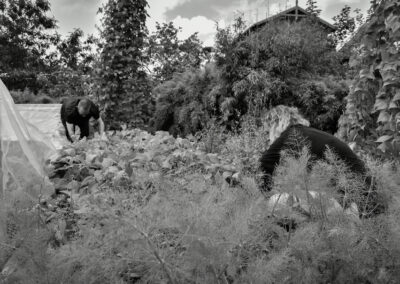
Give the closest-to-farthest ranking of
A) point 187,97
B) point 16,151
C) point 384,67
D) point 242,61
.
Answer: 1. point 16,151
2. point 384,67
3. point 242,61
4. point 187,97

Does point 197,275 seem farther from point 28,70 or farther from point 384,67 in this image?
point 28,70

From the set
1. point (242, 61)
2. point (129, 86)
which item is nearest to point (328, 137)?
point (242, 61)

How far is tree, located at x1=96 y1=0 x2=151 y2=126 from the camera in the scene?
9977 mm

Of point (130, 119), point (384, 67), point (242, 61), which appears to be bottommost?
point (130, 119)

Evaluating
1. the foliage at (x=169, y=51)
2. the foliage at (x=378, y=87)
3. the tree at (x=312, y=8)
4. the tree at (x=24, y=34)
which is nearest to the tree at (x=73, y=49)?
the tree at (x=24, y=34)

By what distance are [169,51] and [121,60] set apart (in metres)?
8.25

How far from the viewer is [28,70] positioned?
880 inches

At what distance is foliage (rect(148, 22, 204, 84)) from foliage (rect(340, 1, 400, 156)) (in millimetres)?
12895

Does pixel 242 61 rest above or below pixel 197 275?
above

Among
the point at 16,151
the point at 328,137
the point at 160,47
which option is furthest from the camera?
the point at 160,47

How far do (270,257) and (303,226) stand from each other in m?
0.16

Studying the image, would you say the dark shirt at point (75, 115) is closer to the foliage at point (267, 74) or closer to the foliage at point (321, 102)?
the foliage at point (267, 74)

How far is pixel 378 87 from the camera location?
4531 mm

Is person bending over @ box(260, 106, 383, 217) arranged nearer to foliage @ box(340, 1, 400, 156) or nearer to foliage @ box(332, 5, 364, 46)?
foliage @ box(340, 1, 400, 156)
